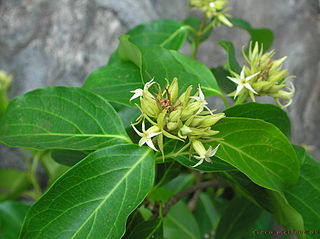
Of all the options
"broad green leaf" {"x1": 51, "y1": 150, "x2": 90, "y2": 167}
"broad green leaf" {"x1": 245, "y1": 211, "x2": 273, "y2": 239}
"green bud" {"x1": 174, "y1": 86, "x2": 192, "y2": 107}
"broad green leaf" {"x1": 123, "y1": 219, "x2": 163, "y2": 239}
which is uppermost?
"green bud" {"x1": 174, "y1": 86, "x2": 192, "y2": 107}

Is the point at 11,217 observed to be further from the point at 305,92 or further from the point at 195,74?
the point at 305,92

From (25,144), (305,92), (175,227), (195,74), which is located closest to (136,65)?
(195,74)

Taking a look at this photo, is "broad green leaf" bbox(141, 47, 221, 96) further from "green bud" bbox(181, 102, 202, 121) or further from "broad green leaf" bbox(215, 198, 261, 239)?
"broad green leaf" bbox(215, 198, 261, 239)

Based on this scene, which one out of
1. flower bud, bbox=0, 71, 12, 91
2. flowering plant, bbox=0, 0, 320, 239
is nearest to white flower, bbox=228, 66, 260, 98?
flowering plant, bbox=0, 0, 320, 239

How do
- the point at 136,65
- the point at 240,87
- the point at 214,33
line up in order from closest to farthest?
the point at 240,87
the point at 136,65
the point at 214,33

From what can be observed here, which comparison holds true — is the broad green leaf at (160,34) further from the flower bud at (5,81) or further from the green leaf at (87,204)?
the flower bud at (5,81)

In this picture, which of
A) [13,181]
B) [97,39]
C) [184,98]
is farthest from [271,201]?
[97,39]

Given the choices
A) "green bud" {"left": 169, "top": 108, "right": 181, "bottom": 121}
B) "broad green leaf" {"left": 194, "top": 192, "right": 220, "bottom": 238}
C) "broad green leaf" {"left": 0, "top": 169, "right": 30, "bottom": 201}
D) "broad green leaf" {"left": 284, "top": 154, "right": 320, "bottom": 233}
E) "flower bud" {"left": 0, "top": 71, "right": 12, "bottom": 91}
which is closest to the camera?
"green bud" {"left": 169, "top": 108, "right": 181, "bottom": 121}
